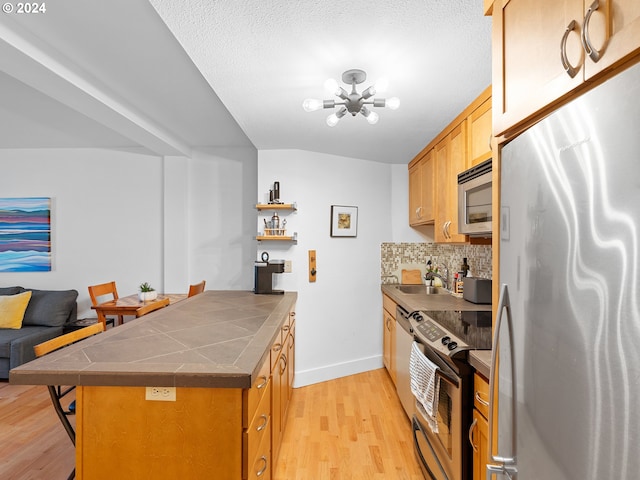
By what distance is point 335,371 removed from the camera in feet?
11.8

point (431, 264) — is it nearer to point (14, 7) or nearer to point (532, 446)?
point (532, 446)

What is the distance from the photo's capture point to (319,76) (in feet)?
6.28

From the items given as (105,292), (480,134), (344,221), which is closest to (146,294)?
(105,292)

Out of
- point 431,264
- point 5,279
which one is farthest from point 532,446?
point 5,279

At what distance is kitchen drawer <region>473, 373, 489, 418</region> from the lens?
1386mm

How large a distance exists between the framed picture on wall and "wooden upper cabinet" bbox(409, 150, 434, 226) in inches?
24.7

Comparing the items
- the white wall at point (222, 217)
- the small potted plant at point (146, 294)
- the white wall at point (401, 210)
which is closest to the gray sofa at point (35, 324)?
the small potted plant at point (146, 294)

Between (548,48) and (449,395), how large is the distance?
146 centimetres

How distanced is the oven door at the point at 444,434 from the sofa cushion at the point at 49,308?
385cm

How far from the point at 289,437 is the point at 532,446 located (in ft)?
6.58

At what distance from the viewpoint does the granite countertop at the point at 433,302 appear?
2.57 metres

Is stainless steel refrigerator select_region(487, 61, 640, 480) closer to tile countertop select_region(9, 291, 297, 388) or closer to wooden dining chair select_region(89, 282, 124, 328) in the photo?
tile countertop select_region(9, 291, 297, 388)

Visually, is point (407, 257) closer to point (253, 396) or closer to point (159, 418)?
point (253, 396)

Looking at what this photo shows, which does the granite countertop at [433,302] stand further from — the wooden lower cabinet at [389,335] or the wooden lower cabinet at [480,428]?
the wooden lower cabinet at [480,428]
